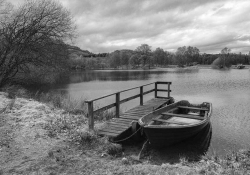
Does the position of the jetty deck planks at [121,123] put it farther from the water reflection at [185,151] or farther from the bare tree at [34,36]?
the bare tree at [34,36]

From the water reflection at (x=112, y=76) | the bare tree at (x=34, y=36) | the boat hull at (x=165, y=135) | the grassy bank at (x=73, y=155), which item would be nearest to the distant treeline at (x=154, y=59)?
the water reflection at (x=112, y=76)

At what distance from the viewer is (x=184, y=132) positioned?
6.60 meters

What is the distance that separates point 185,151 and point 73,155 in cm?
389

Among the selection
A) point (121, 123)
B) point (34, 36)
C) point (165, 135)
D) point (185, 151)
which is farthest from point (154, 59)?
point (165, 135)

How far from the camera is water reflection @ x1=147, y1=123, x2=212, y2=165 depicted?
6.16 metres

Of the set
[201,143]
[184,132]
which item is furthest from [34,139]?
[201,143]

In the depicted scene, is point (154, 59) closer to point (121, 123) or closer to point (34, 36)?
point (34, 36)

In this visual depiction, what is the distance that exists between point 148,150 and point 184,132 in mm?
1362

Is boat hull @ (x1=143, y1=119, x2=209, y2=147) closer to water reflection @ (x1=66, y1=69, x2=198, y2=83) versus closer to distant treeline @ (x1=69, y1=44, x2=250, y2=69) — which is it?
water reflection @ (x1=66, y1=69, x2=198, y2=83)

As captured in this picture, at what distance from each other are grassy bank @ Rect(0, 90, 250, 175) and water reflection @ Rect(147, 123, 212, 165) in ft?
0.22

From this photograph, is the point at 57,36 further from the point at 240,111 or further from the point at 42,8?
the point at 240,111

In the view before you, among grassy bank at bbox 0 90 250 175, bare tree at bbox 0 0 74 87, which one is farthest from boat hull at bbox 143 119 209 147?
bare tree at bbox 0 0 74 87

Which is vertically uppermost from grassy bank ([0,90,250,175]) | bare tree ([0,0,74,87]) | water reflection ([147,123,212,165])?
bare tree ([0,0,74,87])

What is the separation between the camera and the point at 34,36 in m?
16.1
